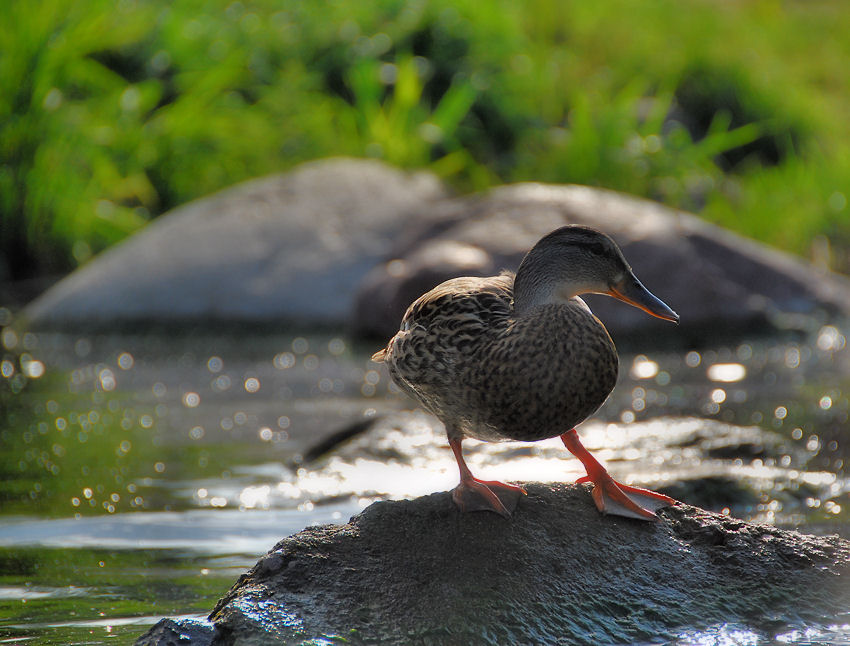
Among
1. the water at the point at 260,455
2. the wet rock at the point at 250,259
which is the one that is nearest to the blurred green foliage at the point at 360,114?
the wet rock at the point at 250,259

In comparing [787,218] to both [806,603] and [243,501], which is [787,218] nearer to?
[243,501]

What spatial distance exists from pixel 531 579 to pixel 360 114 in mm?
10063

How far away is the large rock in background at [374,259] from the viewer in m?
9.23

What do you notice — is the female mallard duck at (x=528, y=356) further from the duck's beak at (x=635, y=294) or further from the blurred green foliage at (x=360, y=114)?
the blurred green foliage at (x=360, y=114)

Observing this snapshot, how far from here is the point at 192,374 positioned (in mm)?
8609

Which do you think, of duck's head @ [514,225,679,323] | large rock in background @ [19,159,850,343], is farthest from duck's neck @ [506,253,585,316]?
large rock in background @ [19,159,850,343]

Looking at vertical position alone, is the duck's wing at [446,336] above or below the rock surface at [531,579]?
above

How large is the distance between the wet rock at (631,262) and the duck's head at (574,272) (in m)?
5.01

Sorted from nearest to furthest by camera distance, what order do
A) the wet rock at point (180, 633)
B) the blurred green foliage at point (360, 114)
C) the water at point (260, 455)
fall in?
the wet rock at point (180, 633), the water at point (260, 455), the blurred green foliage at point (360, 114)

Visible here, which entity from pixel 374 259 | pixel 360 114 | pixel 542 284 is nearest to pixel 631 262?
pixel 374 259

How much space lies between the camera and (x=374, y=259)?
34.0ft

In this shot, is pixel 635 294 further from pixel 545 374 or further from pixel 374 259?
pixel 374 259

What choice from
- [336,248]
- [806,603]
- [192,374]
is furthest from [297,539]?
[336,248]

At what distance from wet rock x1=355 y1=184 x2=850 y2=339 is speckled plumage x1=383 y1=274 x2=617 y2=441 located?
4.93 meters
